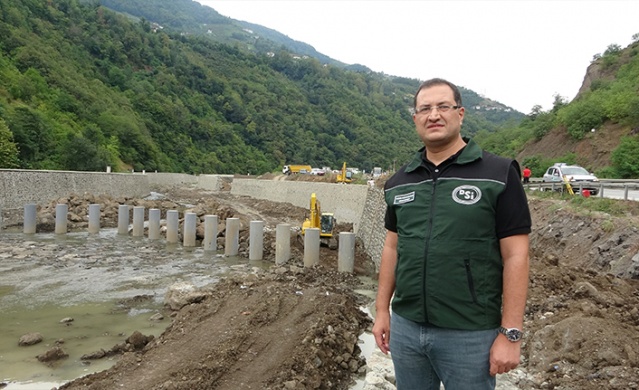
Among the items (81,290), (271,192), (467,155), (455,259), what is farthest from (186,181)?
(455,259)

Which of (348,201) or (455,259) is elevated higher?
(455,259)

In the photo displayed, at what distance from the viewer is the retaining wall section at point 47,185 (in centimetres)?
2250

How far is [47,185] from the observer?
25.5 m

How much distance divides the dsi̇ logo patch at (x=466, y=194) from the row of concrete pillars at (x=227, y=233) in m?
12.0

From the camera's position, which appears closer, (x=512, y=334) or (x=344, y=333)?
(x=512, y=334)

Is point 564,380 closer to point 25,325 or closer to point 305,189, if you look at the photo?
point 25,325

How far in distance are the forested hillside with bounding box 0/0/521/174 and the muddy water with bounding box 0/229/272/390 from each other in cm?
1357

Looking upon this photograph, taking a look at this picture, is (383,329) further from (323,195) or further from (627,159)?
(627,159)

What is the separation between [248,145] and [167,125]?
2163 centimetres

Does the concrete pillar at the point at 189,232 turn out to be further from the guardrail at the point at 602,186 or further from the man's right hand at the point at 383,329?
the man's right hand at the point at 383,329

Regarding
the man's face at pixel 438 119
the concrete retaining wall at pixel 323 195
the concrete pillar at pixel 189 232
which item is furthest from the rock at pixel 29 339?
the concrete retaining wall at pixel 323 195

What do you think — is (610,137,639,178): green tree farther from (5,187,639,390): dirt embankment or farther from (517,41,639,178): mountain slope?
(5,187,639,390): dirt embankment

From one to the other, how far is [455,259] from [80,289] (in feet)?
40.3

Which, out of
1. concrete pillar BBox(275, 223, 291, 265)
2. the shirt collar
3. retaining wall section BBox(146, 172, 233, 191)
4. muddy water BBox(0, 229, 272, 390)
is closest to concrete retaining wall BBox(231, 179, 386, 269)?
concrete pillar BBox(275, 223, 291, 265)
